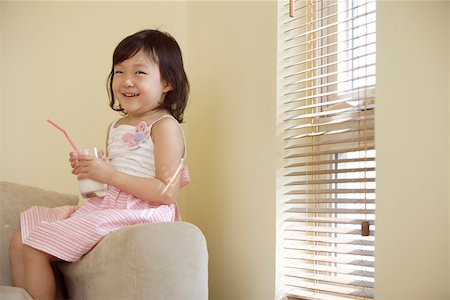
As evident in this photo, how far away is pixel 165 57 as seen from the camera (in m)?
2.02

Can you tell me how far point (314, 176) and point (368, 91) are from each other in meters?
0.36

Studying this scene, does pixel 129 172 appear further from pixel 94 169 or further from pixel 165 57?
pixel 165 57

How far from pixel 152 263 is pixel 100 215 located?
0.93ft

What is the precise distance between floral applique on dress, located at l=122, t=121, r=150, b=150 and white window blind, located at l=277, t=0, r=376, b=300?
42cm

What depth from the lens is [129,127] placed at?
1982 millimetres

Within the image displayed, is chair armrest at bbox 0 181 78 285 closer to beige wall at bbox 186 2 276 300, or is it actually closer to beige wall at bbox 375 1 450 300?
beige wall at bbox 186 2 276 300

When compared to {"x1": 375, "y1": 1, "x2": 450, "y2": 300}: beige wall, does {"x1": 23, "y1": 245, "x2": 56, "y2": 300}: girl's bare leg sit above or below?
below

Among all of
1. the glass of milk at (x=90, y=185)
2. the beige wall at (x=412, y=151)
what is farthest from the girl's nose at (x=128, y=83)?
the beige wall at (x=412, y=151)

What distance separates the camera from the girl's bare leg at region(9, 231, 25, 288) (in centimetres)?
177

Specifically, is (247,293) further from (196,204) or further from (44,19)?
(44,19)

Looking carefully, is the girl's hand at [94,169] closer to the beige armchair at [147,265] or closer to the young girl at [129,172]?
the young girl at [129,172]

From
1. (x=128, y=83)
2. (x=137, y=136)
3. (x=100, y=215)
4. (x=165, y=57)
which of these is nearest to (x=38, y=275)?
(x=100, y=215)

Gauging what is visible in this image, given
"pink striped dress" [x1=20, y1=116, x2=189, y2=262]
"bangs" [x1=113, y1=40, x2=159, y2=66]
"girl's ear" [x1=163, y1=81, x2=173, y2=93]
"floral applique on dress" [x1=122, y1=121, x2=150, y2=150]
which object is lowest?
"pink striped dress" [x1=20, y1=116, x2=189, y2=262]

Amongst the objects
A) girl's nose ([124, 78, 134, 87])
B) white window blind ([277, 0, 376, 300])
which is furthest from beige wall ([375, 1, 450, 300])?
girl's nose ([124, 78, 134, 87])
